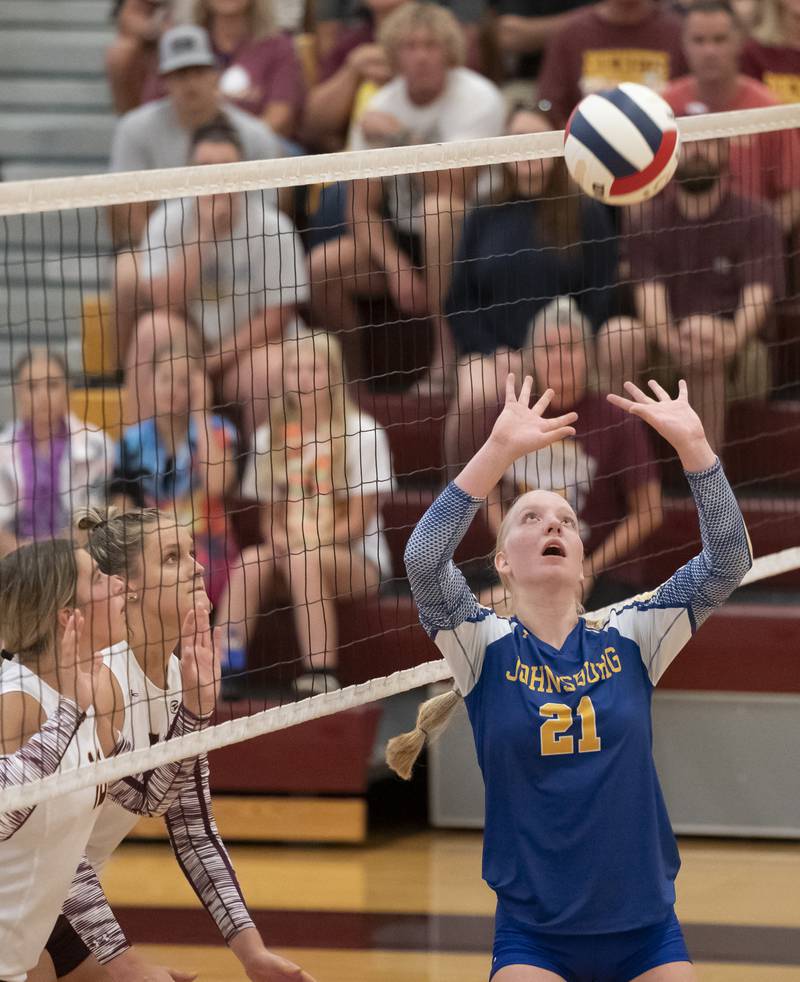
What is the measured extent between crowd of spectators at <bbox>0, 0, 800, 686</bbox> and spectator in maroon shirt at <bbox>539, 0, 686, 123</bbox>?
10 mm

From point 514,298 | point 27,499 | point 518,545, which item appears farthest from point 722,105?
point 518,545

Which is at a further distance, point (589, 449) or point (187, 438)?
point (187, 438)

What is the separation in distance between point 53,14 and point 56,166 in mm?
1368

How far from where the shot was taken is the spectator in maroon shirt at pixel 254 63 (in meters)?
8.08

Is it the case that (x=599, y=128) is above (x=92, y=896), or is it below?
above

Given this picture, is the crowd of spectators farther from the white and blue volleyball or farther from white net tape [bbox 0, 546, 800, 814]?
white net tape [bbox 0, 546, 800, 814]

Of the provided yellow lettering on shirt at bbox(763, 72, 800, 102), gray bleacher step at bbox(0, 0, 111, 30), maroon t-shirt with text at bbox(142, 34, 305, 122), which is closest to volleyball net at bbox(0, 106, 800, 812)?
yellow lettering on shirt at bbox(763, 72, 800, 102)

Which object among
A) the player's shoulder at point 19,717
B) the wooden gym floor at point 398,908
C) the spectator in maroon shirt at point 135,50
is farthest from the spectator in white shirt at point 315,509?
the spectator in maroon shirt at point 135,50

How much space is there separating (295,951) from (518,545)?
1821mm

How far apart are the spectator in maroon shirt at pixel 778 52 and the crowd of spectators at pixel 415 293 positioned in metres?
0.01

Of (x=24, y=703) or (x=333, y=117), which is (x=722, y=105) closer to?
(x=333, y=117)

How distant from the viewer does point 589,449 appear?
6.02 m

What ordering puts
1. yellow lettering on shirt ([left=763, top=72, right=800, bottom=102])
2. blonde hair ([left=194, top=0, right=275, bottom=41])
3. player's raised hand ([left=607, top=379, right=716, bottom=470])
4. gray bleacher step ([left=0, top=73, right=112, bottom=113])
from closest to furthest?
player's raised hand ([left=607, top=379, right=716, bottom=470])
yellow lettering on shirt ([left=763, top=72, right=800, bottom=102])
blonde hair ([left=194, top=0, right=275, bottom=41])
gray bleacher step ([left=0, top=73, right=112, bottom=113])

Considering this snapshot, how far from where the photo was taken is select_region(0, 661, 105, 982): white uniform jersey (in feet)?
11.7
